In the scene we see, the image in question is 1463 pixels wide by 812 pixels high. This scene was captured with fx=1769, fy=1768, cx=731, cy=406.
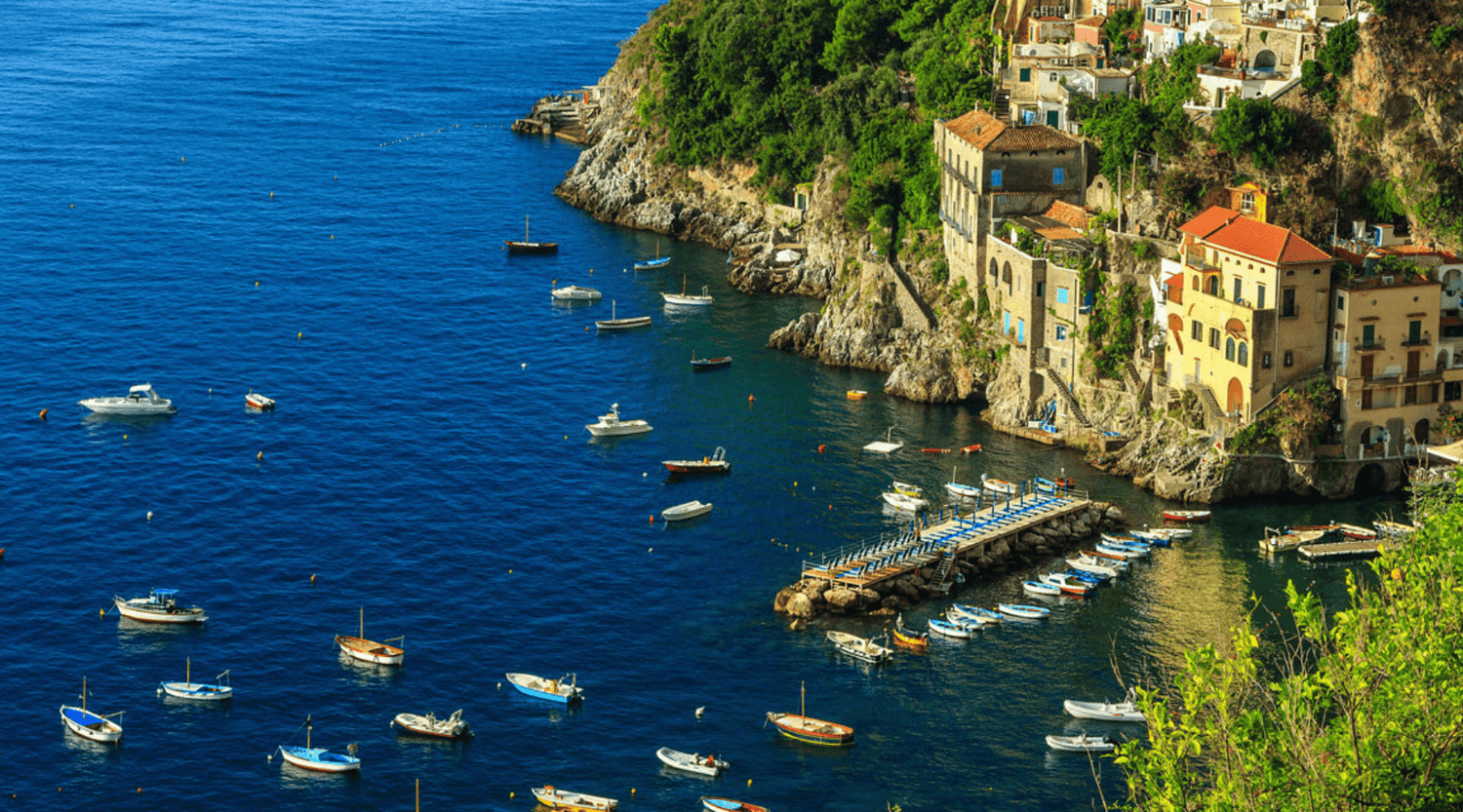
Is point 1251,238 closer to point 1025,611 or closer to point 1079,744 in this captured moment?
point 1025,611

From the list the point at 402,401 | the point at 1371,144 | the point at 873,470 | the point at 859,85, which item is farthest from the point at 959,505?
the point at 859,85

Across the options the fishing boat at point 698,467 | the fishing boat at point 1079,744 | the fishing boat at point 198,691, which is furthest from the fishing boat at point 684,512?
the fishing boat at point 1079,744

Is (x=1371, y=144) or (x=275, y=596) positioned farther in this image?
(x=1371, y=144)

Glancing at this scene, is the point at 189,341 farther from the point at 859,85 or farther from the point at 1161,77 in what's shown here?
the point at 1161,77

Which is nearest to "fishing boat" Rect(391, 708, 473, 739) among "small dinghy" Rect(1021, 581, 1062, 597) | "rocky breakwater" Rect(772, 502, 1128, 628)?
"rocky breakwater" Rect(772, 502, 1128, 628)

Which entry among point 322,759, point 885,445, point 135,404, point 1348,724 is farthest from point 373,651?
point 1348,724

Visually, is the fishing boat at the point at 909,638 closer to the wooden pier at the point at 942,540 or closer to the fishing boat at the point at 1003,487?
the wooden pier at the point at 942,540

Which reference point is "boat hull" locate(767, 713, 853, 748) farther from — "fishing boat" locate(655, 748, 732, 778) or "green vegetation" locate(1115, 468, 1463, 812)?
"green vegetation" locate(1115, 468, 1463, 812)
